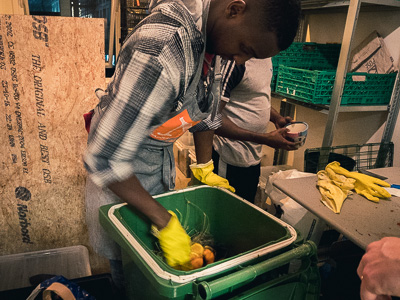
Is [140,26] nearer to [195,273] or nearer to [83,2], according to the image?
[195,273]

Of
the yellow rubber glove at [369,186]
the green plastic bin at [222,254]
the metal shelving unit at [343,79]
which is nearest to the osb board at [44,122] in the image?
the green plastic bin at [222,254]

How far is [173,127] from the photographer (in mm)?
930

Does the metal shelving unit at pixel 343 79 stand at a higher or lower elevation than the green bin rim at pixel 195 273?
higher

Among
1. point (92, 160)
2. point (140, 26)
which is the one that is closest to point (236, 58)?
point (140, 26)

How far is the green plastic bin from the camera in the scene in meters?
0.68

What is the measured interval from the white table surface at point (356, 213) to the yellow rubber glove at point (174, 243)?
55 centimetres

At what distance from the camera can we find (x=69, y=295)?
1.00 meters

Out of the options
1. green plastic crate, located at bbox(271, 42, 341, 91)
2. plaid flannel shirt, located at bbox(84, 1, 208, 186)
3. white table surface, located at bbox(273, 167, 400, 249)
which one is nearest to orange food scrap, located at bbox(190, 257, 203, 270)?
plaid flannel shirt, located at bbox(84, 1, 208, 186)

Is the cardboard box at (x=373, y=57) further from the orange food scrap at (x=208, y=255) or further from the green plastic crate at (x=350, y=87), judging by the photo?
the orange food scrap at (x=208, y=255)

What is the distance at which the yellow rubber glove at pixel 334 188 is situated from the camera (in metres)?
1.20

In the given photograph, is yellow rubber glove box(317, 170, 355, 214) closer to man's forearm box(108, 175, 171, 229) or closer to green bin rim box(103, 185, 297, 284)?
green bin rim box(103, 185, 297, 284)

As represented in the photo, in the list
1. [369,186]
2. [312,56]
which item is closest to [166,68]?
[369,186]

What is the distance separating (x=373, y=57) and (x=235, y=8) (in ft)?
5.90

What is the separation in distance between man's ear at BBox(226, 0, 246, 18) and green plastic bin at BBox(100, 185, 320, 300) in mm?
587
